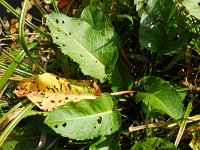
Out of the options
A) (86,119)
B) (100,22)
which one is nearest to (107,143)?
(86,119)

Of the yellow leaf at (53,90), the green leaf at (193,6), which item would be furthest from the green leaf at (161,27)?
the yellow leaf at (53,90)

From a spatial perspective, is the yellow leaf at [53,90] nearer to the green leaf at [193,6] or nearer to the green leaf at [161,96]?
the green leaf at [161,96]

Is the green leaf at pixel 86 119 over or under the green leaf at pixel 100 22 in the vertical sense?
under

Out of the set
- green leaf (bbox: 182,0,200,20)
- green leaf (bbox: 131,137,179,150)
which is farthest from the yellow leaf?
green leaf (bbox: 182,0,200,20)

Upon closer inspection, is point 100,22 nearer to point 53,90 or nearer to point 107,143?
point 53,90

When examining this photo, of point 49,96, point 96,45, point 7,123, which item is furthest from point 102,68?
point 7,123
